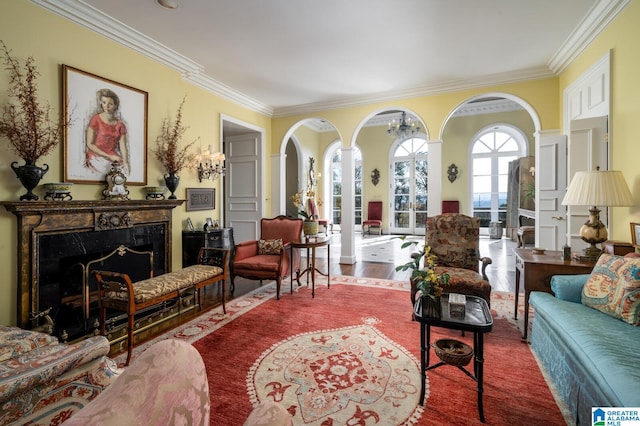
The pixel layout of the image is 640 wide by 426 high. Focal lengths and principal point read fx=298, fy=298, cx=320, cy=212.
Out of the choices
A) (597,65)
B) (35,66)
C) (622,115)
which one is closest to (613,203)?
(622,115)

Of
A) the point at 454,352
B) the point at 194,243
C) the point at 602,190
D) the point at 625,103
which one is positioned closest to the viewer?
the point at 454,352

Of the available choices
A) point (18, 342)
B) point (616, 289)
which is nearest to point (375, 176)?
point (616, 289)

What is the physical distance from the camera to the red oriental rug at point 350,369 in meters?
1.76

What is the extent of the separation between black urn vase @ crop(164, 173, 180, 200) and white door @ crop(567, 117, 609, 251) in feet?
15.8

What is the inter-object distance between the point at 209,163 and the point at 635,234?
5.05 meters

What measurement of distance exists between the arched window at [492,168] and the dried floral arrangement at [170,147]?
27.4 ft

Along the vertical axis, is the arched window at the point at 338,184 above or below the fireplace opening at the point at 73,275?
above

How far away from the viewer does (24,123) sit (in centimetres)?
259

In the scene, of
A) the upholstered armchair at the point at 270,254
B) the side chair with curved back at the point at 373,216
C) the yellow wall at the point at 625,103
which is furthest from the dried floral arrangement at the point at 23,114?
the side chair with curved back at the point at 373,216

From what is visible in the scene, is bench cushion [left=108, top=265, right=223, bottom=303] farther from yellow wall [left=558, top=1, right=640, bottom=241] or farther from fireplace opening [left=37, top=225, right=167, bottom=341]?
yellow wall [left=558, top=1, right=640, bottom=241]

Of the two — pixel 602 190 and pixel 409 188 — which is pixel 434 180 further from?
pixel 409 188

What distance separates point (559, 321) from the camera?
6.29 feet

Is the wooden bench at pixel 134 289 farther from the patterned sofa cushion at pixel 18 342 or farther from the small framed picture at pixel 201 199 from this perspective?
the small framed picture at pixel 201 199

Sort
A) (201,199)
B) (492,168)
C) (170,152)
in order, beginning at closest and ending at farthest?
(170,152) < (201,199) < (492,168)
